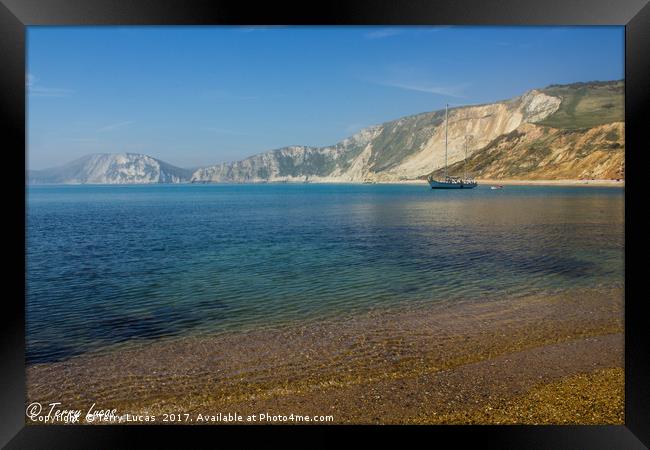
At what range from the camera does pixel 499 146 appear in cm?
11006

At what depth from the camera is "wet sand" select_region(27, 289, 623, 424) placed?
4.13m

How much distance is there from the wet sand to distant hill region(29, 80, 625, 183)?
71177 millimetres

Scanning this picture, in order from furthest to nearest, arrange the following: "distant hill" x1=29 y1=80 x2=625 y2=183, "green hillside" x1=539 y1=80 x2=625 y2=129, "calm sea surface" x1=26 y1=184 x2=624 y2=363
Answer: "green hillside" x1=539 y1=80 x2=625 y2=129, "distant hill" x1=29 y1=80 x2=625 y2=183, "calm sea surface" x1=26 y1=184 x2=624 y2=363

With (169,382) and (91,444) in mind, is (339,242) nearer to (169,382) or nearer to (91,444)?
(169,382)

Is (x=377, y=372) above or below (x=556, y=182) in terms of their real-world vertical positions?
below

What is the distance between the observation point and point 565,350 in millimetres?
5504

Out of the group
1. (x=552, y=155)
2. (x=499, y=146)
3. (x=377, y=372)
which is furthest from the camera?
(x=499, y=146)

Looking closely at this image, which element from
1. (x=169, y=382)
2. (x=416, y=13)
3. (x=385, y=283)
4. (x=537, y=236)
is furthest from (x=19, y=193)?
(x=537, y=236)

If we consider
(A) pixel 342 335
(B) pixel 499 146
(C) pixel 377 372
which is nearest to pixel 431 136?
(B) pixel 499 146

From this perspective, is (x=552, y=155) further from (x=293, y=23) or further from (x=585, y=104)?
(x=293, y=23)

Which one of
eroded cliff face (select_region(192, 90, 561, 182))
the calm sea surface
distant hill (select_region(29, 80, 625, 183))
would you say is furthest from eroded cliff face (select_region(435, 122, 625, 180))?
the calm sea surface

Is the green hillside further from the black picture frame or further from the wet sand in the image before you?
the black picture frame

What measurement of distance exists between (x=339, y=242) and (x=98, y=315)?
1201 centimetres

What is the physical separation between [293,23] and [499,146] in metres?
115
